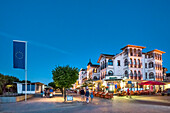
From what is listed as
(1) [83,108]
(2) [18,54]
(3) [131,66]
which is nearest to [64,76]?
(2) [18,54]

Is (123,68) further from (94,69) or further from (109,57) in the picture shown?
(94,69)

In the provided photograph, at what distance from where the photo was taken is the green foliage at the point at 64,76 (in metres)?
22.0

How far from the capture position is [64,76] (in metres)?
22.2

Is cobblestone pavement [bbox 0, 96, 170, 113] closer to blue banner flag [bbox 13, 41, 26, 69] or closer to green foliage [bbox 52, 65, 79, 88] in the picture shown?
green foliage [bbox 52, 65, 79, 88]

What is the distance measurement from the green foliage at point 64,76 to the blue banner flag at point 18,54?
13.8 feet

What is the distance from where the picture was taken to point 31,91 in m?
46.7

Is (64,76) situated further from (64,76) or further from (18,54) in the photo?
(18,54)

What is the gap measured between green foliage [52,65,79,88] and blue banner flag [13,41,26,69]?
13.8 feet

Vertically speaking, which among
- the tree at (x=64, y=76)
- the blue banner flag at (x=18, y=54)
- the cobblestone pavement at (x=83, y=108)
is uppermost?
the blue banner flag at (x=18, y=54)

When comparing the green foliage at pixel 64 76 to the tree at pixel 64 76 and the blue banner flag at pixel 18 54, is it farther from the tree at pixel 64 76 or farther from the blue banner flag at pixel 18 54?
the blue banner flag at pixel 18 54

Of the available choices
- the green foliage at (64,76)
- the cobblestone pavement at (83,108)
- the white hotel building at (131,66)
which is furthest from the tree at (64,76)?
the white hotel building at (131,66)

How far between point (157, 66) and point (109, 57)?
47.1 feet

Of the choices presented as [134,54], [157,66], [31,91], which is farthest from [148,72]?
[31,91]

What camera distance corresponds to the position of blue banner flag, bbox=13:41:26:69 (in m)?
21.8
